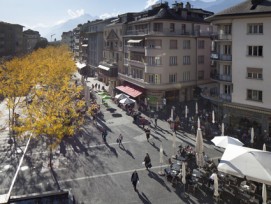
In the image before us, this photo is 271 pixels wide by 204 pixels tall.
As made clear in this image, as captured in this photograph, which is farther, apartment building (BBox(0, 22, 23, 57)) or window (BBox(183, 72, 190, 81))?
apartment building (BBox(0, 22, 23, 57))

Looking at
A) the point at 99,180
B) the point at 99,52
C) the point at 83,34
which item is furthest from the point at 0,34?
the point at 99,180

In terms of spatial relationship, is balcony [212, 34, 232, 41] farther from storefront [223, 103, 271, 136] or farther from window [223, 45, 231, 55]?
storefront [223, 103, 271, 136]

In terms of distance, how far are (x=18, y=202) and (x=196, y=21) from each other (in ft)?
164

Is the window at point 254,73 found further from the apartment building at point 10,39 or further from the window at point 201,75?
the apartment building at point 10,39

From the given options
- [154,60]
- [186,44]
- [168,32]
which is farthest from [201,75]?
[168,32]

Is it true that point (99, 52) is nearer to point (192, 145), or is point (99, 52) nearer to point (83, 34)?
point (83, 34)

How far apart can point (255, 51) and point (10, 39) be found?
381ft

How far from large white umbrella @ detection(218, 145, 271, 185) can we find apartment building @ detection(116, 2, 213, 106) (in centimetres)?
3377

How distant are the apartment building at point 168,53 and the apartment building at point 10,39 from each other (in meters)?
76.7

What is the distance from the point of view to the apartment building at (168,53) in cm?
5606

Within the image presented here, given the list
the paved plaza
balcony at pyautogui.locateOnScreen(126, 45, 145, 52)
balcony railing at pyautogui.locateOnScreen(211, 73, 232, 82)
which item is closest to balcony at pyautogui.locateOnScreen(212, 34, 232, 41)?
balcony railing at pyautogui.locateOnScreen(211, 73, 232, 82)

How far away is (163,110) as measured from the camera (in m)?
53.9

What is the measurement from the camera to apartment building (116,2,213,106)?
56.1 m

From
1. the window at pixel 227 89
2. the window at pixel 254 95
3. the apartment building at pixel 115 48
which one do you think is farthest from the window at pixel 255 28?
the apartment building at pixel 115 48
